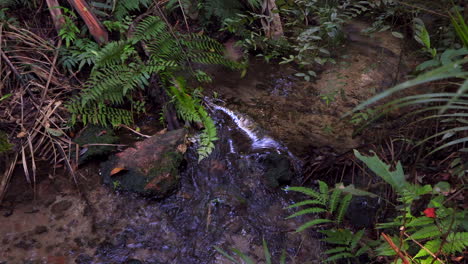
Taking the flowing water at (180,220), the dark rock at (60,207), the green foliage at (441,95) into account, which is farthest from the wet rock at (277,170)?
the dark rock at (60,207)

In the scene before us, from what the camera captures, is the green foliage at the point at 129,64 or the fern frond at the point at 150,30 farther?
the fern frond at the point at 150,30

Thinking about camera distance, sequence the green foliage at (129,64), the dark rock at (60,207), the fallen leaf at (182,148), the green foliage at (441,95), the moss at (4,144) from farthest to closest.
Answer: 1. the green foliage at (129,64)
2. the fallen leaf at (182,148)
3. the moss at (4,144)
4. the dark rock at (60,207)
5. the green foliage at (441,95)

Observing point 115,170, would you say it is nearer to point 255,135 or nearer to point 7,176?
point 7,176

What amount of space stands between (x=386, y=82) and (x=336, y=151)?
3.98 ft

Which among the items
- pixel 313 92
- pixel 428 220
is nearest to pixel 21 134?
pixel 313 92

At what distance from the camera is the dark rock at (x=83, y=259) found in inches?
85.6

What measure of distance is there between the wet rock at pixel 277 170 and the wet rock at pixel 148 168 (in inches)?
27.5

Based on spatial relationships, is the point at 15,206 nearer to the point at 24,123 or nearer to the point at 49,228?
the point at 49,228

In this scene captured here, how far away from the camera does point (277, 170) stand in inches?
106

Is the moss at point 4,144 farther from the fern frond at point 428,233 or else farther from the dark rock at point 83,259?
the fern frond at point 428,233

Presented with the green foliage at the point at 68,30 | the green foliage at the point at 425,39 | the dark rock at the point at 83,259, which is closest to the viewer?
the green foliage at the point at 425,39

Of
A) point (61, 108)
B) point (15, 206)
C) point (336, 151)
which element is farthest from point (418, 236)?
point (61, 108)

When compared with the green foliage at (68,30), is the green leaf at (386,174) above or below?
below

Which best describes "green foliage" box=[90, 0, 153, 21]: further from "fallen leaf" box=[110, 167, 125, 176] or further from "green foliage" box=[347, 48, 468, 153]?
"green foliage" box=[347, 48, 468, 153]
